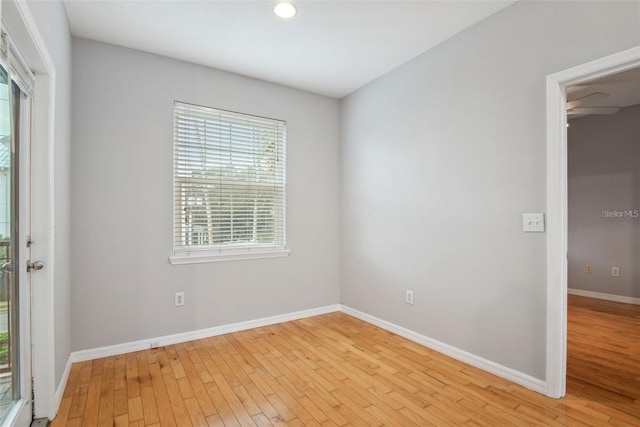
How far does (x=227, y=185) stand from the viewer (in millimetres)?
3281

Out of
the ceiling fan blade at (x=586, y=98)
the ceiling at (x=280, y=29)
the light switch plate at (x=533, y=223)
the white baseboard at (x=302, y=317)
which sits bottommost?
the white baseboard at (x=302, y=317)

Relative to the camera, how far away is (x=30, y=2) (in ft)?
4.81

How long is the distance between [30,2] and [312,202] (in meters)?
2.80

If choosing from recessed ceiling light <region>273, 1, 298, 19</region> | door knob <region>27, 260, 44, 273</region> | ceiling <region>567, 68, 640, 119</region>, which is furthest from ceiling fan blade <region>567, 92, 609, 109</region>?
door knob <region>27, 260, 44, 273</region>

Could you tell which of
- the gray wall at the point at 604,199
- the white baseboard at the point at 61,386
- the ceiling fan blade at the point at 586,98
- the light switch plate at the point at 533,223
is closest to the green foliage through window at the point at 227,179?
the white baseboard at the point at 61,386

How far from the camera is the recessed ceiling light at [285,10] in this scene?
223 cm

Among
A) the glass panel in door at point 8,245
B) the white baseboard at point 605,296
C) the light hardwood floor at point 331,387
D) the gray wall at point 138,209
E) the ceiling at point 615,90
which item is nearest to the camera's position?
the glass panel in door at point 8,245

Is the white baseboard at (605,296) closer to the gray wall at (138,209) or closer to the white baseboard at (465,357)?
the white baseboard at (465,357)

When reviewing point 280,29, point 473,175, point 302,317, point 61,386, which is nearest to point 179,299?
point 61,386

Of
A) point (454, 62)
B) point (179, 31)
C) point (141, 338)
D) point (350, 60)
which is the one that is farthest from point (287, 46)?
point (141, 338)

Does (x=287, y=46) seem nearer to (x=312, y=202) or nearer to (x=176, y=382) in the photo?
(x=312, y=202)

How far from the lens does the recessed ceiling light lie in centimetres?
223

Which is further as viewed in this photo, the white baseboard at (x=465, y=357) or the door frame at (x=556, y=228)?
the white baseboard at (x=465, y=357)

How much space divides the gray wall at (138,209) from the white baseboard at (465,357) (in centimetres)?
113
